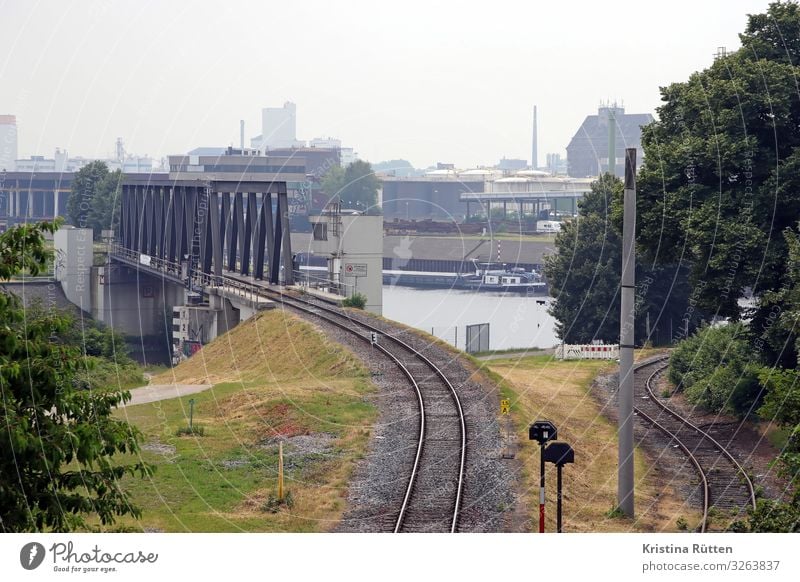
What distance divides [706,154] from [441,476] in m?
13.6

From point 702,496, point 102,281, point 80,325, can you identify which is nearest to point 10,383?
point 702,496

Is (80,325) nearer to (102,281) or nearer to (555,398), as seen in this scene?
(102,281)

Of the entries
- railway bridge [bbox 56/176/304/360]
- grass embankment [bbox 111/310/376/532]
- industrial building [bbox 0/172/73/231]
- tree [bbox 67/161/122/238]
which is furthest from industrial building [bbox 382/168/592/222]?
grass embankment [bbox 111/310/376/532]

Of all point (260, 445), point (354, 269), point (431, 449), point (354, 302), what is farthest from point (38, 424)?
point (354, 269)

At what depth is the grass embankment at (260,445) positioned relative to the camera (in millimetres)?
21656

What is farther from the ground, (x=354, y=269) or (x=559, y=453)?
(x=354, y=269)

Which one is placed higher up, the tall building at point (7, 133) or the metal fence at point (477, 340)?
the tall building at point (7, 133)

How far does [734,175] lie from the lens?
32625 mm

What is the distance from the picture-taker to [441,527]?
20.1 metres

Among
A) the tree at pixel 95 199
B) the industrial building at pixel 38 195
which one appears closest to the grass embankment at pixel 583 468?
the tree at pixel 95 199

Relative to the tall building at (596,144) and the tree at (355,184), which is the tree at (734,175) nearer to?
the tall building at (596,144)

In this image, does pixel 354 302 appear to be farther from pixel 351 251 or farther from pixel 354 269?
pixel 351 251

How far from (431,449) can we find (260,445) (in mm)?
4046

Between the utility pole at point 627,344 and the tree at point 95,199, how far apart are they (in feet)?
301
